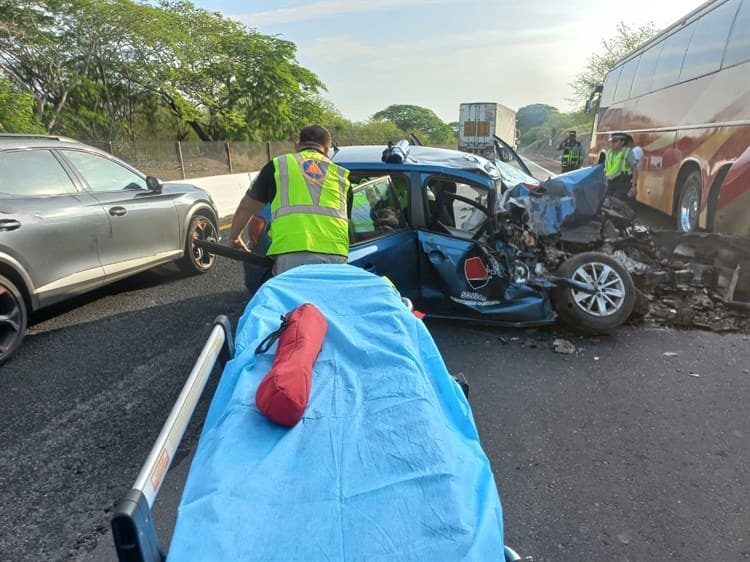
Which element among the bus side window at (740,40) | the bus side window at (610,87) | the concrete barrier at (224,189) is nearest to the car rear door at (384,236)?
the bus side window at (740,40)

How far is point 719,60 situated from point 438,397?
8.73m

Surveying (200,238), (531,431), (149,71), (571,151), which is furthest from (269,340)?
(149,71)

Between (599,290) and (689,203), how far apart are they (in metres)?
5.59

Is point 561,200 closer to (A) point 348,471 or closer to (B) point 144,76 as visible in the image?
(A) point 348,471

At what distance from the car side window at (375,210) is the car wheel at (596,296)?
1.63 m

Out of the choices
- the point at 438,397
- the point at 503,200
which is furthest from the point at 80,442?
the point at 503,200

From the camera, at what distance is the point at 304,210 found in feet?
10.6

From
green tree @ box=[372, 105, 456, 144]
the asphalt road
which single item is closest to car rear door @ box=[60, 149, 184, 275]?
the asphalt road

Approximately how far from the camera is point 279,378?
158 centimetres

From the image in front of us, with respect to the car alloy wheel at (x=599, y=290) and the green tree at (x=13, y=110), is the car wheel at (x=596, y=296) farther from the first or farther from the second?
the green tree at (x=13, y=110)

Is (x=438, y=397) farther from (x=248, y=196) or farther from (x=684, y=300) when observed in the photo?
(x=684, y=300)

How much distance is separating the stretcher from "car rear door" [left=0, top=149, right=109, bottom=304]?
3375 millimetres

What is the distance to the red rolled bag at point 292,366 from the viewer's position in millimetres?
1499

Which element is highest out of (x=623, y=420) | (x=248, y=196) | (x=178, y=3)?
(x=178, y=3)
